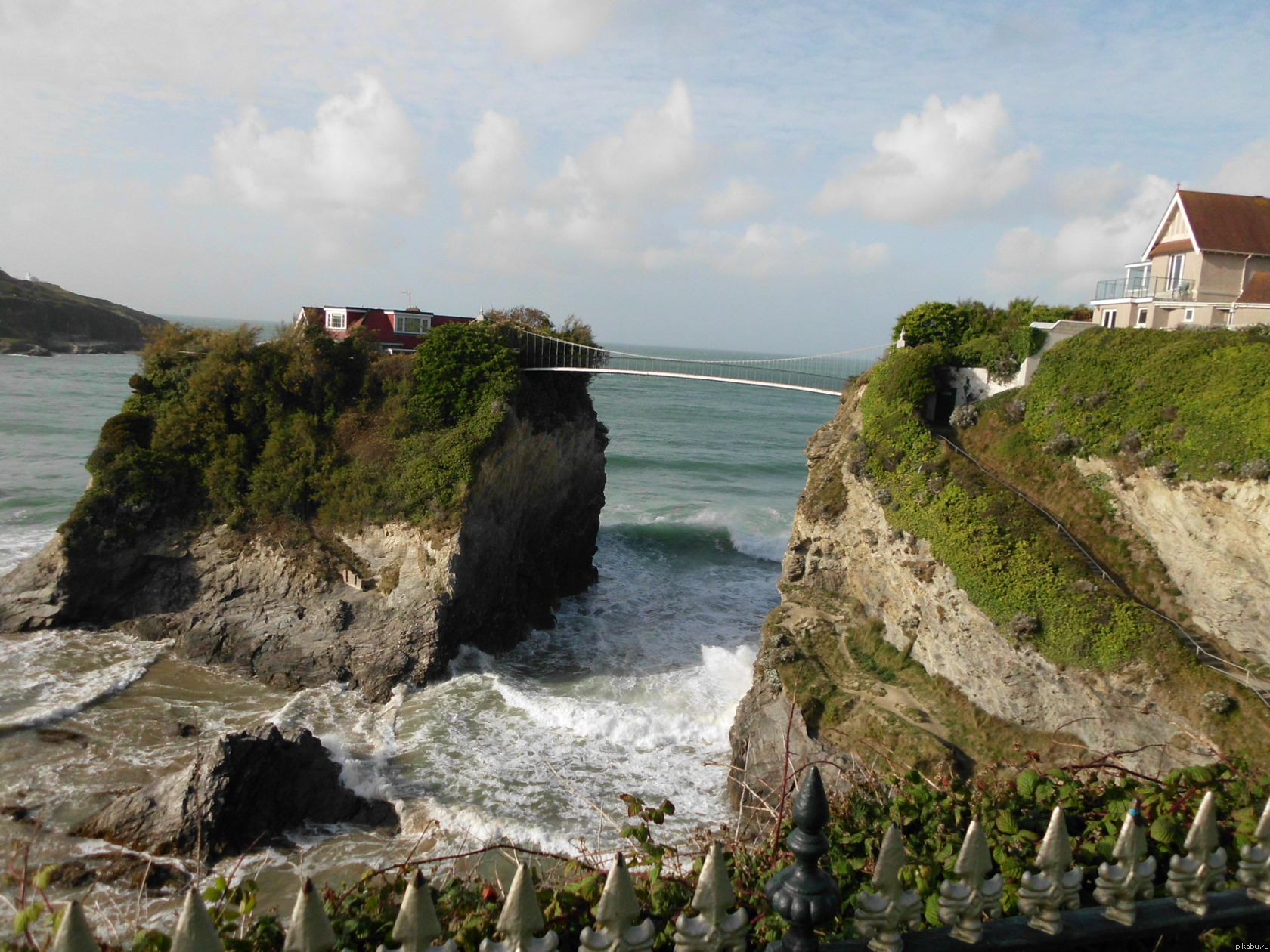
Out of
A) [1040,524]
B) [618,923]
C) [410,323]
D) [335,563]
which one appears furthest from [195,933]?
[410,323]

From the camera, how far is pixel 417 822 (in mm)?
14766

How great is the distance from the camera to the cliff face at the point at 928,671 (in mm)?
14414

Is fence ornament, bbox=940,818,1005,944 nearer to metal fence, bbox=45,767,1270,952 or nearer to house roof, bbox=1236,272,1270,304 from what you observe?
metal fence, bbox=45,767,1270,952

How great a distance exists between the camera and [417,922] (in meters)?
3.38

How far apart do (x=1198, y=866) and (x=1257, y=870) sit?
426 millimetres

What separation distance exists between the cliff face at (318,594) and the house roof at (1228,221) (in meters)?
21.3

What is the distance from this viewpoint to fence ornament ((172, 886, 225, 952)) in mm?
3100

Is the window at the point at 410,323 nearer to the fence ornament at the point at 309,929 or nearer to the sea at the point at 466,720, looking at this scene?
the sea at the point at 466,720

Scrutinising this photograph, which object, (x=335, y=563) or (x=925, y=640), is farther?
(x=335, y=563)

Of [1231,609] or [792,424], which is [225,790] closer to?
[1231,609]

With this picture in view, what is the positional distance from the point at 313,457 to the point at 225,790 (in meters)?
13.7

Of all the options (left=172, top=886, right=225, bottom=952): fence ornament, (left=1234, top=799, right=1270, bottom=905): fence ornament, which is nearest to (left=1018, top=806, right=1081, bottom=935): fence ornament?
(left=1234, top=799, right=1270, bottom=905): fence ornament

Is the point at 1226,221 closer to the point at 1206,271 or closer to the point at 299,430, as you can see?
the point at 1206,271

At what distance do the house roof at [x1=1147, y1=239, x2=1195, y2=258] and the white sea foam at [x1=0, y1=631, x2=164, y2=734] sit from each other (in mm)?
31182
